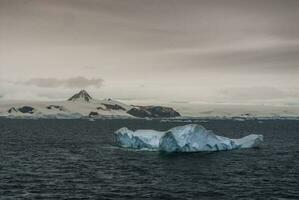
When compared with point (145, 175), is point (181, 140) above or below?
above

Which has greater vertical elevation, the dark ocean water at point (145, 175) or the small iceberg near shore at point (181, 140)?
the small iceberg near shore at point (181, 140)

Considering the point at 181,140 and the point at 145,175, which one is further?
the point at 181,140

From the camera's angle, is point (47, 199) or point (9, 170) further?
point (9, 170)

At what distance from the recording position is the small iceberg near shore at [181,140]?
309 ft

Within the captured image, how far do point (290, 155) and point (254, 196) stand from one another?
47.7 meters

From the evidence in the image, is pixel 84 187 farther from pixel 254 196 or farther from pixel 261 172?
pixel 261 172

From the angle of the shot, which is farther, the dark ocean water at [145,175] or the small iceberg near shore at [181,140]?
the small iceberg near shore at [181,140]

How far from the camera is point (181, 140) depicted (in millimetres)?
96688

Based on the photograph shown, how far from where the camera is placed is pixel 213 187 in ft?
190

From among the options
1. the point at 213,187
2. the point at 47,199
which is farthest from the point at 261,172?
the point at 47,199

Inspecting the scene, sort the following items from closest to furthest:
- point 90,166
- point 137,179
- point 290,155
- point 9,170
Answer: point 137,179
point 9,170
point 90,166
point 290,155

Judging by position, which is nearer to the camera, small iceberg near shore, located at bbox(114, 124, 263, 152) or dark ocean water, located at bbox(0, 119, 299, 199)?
dark ocean water, located at bbox(0, 119, 299, 199)

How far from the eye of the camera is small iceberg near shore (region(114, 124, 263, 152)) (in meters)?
94.2

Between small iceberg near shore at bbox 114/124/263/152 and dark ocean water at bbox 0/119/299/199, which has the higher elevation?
small iceberg near shore at bbox 114/124/263/152
